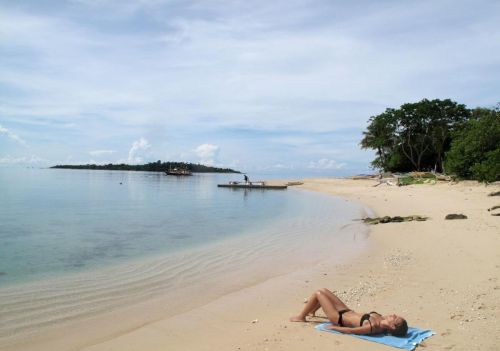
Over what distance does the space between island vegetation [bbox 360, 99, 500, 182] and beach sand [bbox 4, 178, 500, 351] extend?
933 inches

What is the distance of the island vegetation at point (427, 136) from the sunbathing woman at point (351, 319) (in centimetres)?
3106

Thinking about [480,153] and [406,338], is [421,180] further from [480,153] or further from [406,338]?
[406,338]

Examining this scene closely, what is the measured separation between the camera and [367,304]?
7.54 metres

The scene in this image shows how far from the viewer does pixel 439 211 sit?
21.2 meters

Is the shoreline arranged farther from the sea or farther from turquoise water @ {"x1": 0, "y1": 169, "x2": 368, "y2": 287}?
turquoise water @ {"x1": 0, "y1": 169, "x2": 368, "y2": 287}

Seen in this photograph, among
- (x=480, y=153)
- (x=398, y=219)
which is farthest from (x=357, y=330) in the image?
(x=480, y=153)

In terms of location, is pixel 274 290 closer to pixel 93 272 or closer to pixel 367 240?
pixel 93 272

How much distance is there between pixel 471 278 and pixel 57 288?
9195mm

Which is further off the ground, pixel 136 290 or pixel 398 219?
pixel 398 219

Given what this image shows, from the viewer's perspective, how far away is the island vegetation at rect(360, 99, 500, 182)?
34688 mm

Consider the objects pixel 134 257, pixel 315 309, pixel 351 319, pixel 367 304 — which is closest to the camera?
pixel 351 319

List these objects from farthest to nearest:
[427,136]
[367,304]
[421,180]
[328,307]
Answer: [427,136] → [421,180] → [367,304] → [328,307]

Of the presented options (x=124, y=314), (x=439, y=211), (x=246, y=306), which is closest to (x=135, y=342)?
(x=124, y=314)

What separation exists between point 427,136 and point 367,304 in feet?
185
